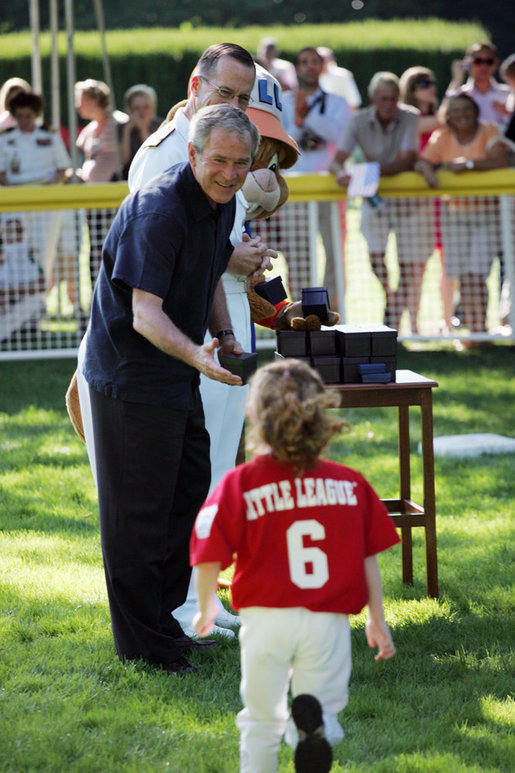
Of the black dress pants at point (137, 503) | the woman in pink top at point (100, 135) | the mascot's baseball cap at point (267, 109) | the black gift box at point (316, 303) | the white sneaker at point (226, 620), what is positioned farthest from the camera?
the woman in pink top at point (100, 135)

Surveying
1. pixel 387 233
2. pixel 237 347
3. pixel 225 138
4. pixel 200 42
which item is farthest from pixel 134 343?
pixel 200 42

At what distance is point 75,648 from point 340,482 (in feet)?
6.20

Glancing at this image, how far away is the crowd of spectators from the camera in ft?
32.0

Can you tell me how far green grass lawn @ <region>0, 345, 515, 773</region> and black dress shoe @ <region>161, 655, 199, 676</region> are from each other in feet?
0.19

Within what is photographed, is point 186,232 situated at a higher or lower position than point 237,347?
higher

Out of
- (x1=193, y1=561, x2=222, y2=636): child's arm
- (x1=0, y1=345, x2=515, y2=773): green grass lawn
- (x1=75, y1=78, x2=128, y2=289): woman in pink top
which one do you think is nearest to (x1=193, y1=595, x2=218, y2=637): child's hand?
(x1=193, y1=561, x2=222, y2=636): child's arm

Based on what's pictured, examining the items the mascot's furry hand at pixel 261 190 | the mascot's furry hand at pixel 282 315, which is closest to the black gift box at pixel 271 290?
the mascot's furry hand at pixel 282 315

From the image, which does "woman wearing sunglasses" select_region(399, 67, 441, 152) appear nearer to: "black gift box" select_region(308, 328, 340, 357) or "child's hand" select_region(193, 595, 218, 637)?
"black gift box" select_region(308, 328, 340, 357)

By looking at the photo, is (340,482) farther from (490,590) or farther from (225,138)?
(490,590)

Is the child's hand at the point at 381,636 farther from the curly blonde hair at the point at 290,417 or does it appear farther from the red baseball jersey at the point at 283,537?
the curly blonde hair at the point at 290,417

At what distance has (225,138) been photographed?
136 inches

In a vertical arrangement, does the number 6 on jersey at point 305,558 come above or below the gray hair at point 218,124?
below

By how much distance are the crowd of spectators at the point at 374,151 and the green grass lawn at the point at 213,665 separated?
3131mm

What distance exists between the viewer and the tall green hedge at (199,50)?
2588 centimetres
